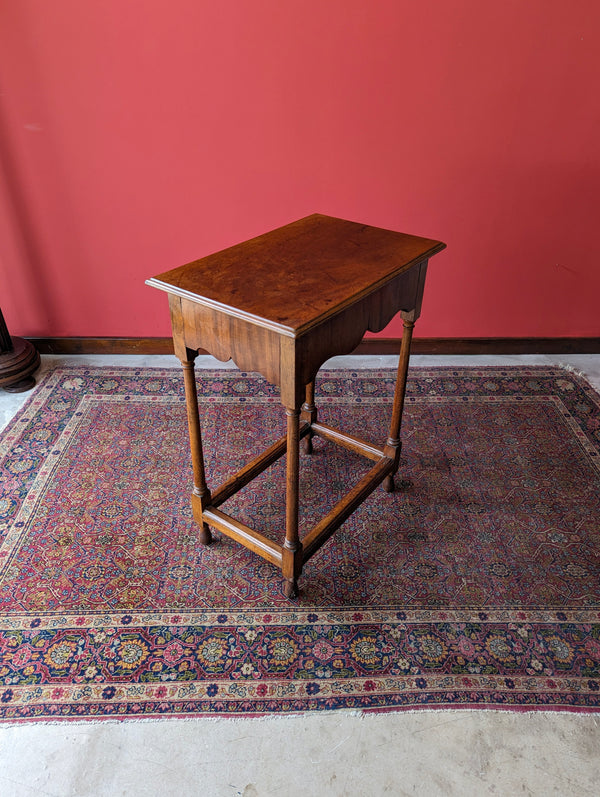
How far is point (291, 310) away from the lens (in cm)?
160

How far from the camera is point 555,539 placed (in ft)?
7.67

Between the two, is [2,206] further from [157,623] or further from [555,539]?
[555,539]

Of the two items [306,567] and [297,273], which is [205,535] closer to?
[306,567]

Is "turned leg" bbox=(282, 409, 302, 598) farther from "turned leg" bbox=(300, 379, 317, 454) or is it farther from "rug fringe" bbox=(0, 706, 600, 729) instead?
"turned leg" bbox=(300, 379, 317, 454)

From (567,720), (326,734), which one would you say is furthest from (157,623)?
(567,720)

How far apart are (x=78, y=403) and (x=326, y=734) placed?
2031mm

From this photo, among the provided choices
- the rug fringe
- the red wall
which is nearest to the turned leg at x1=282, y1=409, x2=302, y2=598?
the rug fringe

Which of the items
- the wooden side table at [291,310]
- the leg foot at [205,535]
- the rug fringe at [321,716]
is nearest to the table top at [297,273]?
the wooden side table at [291,310]

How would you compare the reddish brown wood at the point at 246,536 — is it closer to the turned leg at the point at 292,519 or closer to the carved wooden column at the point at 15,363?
the turned leg at the point at 292,519

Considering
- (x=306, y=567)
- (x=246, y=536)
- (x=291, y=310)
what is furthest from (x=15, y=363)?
(x=291, y=310)

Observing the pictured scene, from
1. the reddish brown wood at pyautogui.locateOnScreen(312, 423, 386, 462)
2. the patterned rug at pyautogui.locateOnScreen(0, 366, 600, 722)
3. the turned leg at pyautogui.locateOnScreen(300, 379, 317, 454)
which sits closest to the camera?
the patterned rug at pyautogui.locateOnScreen(0, 366, 600, 722)

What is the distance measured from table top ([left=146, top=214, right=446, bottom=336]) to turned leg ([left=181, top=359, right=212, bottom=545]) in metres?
0.30

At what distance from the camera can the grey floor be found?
161cm

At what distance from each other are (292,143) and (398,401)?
57.2 inches
